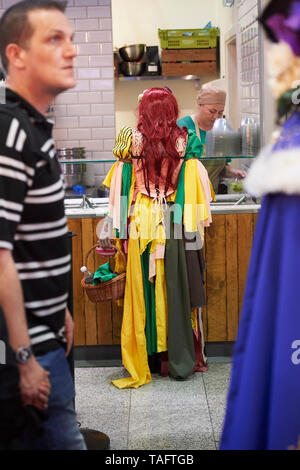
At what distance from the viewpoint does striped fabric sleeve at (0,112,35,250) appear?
1.61 meters

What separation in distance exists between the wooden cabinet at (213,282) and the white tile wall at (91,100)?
2317 millimetres

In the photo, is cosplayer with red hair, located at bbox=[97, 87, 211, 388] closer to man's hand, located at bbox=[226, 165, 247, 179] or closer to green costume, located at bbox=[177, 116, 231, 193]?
green costume, located at bbox=[177, 116, 231, 193]

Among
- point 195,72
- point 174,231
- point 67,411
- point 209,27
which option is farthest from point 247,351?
point 209,27

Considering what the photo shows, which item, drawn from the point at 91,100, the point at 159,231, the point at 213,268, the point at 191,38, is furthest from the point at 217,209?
the point at 91,100

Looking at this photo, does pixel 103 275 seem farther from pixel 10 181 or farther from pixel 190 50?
pixel 190 50

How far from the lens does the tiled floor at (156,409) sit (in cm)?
318

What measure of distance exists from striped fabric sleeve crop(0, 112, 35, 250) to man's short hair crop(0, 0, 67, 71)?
0.22 metres

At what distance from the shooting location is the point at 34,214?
1664mm

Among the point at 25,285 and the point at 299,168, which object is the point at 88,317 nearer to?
the point at 25,285

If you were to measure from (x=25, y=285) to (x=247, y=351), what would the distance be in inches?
23.2

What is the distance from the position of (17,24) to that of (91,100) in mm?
4884

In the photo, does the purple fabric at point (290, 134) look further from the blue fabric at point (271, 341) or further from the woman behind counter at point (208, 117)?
the woman behind counter at point (208, 117)

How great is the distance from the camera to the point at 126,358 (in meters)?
3.97
